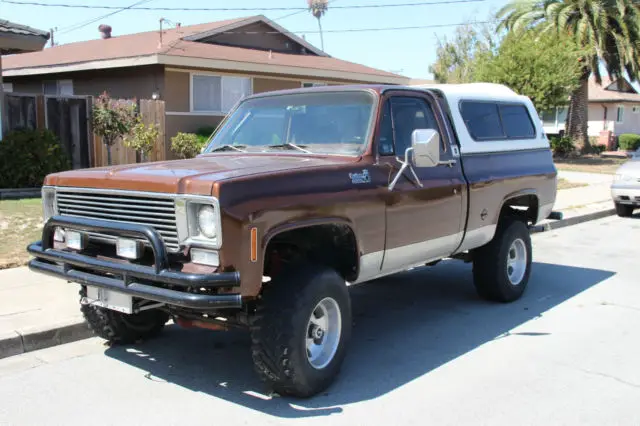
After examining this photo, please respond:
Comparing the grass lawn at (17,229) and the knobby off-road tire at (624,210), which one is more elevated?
the grass lawn at (17,229)

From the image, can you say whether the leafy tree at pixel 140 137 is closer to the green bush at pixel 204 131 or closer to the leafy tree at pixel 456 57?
the green bush at pixel 204 131

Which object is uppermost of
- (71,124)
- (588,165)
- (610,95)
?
(610,95)

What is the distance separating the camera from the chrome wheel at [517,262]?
717 centimetres

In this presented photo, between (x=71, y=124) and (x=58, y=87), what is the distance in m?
7.29

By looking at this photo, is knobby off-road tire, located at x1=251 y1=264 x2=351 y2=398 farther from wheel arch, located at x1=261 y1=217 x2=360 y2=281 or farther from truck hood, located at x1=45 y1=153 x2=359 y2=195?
truck hood, located at x1=45 y1=153 x2=359 y2=195

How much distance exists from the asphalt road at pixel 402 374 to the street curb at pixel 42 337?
93 mm

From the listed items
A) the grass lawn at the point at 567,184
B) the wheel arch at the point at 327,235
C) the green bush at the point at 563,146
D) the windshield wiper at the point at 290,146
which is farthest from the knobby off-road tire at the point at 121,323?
the green bush at the point at 563,146

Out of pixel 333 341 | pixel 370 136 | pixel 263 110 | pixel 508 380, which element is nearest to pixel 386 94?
pixel 370 136

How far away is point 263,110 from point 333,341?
7.44 ft

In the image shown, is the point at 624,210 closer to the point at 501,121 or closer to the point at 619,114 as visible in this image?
the point at 501,121

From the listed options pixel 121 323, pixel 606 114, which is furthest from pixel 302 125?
pixel 606 114

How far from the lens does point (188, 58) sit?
18.1 meters

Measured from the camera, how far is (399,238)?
5281mm

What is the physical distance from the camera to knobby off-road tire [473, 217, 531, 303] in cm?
681
